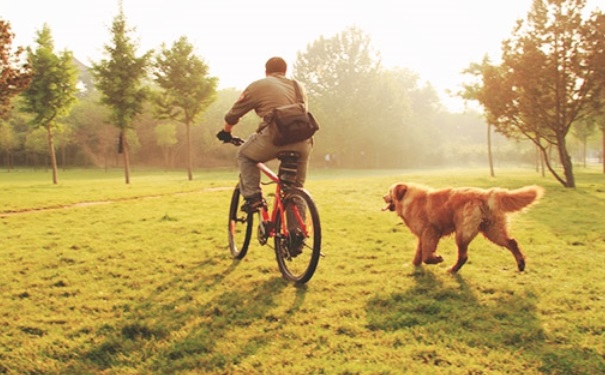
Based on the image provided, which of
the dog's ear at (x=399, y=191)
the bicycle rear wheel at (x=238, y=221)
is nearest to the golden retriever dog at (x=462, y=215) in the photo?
the dog's ear at (x=399, y=191)

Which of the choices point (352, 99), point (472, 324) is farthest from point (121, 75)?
point (352, 99)

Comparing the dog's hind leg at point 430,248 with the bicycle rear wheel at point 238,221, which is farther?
the bicycle rear wheel at point 238,221

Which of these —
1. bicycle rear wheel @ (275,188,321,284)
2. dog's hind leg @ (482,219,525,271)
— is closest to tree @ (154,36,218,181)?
bicycle rear wheel @ (275,188,321,284)

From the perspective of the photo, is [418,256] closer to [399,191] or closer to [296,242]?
[399,191]

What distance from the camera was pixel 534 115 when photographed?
758 inches

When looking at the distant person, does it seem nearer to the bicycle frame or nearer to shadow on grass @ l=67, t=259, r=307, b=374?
the bicycle frame

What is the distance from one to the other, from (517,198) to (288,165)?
2637 millimetres

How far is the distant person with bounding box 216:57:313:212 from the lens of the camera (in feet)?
16.4

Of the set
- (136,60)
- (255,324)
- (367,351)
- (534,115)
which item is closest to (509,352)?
(367,351)

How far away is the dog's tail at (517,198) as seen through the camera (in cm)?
474

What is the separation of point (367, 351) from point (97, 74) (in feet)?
89.4

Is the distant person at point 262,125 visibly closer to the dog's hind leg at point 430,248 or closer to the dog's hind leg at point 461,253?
the dog's hind leg at point 430,248

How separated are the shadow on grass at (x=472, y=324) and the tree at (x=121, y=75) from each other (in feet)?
79.2

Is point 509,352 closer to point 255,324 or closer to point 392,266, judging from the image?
point 255,324
